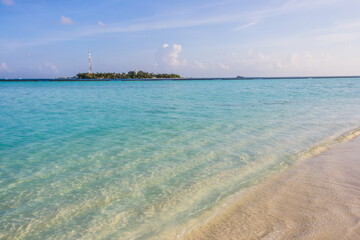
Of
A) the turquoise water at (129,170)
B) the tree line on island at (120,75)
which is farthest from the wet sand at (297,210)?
the tree line on island at (120,75)

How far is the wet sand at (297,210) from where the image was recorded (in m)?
3.69

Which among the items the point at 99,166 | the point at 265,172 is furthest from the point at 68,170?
the point at 265,172

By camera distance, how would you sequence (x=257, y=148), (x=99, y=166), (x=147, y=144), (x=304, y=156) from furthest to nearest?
(x=147, y=144), (x=257, y=148), (x=304, y=156), (x=99, y=166)

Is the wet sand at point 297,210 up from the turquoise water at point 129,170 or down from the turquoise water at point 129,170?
up

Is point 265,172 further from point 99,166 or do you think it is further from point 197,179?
point 99,166

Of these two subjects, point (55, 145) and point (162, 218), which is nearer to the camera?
point (162, 218)

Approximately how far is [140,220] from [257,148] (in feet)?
17.0

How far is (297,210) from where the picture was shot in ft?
14.2

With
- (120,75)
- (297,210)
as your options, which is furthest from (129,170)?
(120,75)

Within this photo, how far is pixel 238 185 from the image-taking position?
557 centimetres

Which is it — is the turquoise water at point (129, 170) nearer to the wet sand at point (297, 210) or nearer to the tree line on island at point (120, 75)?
the wet sand at point (297, 210)

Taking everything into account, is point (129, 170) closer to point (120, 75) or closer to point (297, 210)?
point (297, 210)

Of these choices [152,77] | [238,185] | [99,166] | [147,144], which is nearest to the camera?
[238,185]

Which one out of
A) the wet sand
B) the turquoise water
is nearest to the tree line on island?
the turquoise water
